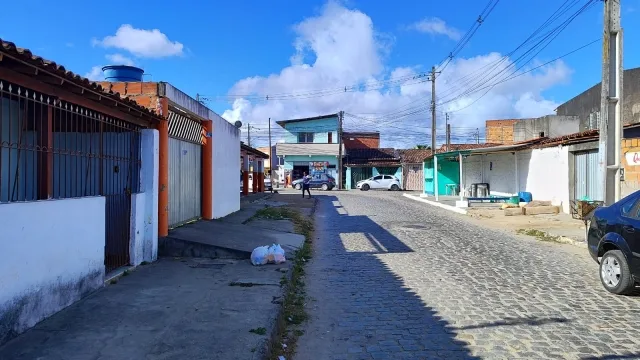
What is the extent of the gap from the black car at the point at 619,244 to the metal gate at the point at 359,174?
39.5 m

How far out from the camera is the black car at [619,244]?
19.7 ft

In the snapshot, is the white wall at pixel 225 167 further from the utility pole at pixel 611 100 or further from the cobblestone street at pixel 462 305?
the utility pole at pixel 611 100

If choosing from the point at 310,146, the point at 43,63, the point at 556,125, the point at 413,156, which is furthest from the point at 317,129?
the point at 43,63

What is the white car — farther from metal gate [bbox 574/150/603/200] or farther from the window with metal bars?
the window with metal bars

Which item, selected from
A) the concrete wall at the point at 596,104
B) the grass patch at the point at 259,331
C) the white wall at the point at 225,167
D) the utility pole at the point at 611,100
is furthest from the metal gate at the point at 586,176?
the grass patch at the point at 259,331

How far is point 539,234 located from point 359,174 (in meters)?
34.3

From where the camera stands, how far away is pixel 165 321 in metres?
4.84

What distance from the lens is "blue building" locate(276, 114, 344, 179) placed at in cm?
4819

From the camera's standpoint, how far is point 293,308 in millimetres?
5895

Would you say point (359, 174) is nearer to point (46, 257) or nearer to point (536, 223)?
point (536, 223)

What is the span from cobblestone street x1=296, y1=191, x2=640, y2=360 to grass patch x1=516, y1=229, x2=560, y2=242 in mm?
996

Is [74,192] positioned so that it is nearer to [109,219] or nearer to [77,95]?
[109,219]

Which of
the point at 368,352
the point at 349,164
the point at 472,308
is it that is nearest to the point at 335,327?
the point at 368,352

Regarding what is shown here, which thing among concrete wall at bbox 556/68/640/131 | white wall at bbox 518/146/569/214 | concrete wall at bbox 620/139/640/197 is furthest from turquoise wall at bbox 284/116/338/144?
concrete wall at bbox 620/139/640/197
